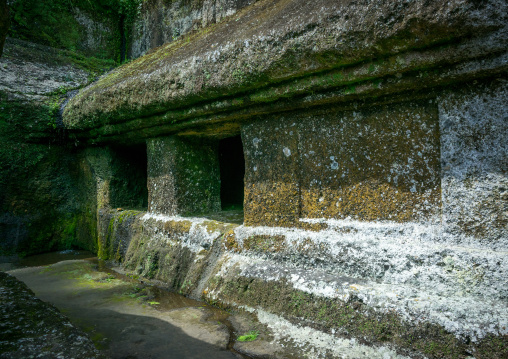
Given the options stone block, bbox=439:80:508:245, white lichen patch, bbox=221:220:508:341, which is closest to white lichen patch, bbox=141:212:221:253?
white lichen patch, bbox=221:220:508:341

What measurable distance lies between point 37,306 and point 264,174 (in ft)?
4.05

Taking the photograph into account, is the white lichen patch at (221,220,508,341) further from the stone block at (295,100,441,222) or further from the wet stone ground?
the wet stone ground

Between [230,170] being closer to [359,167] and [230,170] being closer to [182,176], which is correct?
[182,176]

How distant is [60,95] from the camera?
347 centimetres

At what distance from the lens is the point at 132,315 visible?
1.92 m

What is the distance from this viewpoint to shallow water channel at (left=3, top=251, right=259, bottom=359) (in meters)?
1.51

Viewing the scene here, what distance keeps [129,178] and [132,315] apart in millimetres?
1901

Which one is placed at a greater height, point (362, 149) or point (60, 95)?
point (60, 95)

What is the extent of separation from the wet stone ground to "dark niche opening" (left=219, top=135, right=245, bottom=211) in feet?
4.79

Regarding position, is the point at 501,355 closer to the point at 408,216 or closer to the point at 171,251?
the point at 408,216

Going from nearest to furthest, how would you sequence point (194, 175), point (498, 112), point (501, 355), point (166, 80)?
point (501, 355) → point (498, 112) → point (166, 80) → point (194, 175)

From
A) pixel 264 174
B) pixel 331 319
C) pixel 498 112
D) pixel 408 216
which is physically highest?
pixel 498 112

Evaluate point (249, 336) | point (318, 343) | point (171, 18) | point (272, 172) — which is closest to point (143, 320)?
point (249, 336)

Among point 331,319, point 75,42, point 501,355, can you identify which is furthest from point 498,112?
point 75,42
